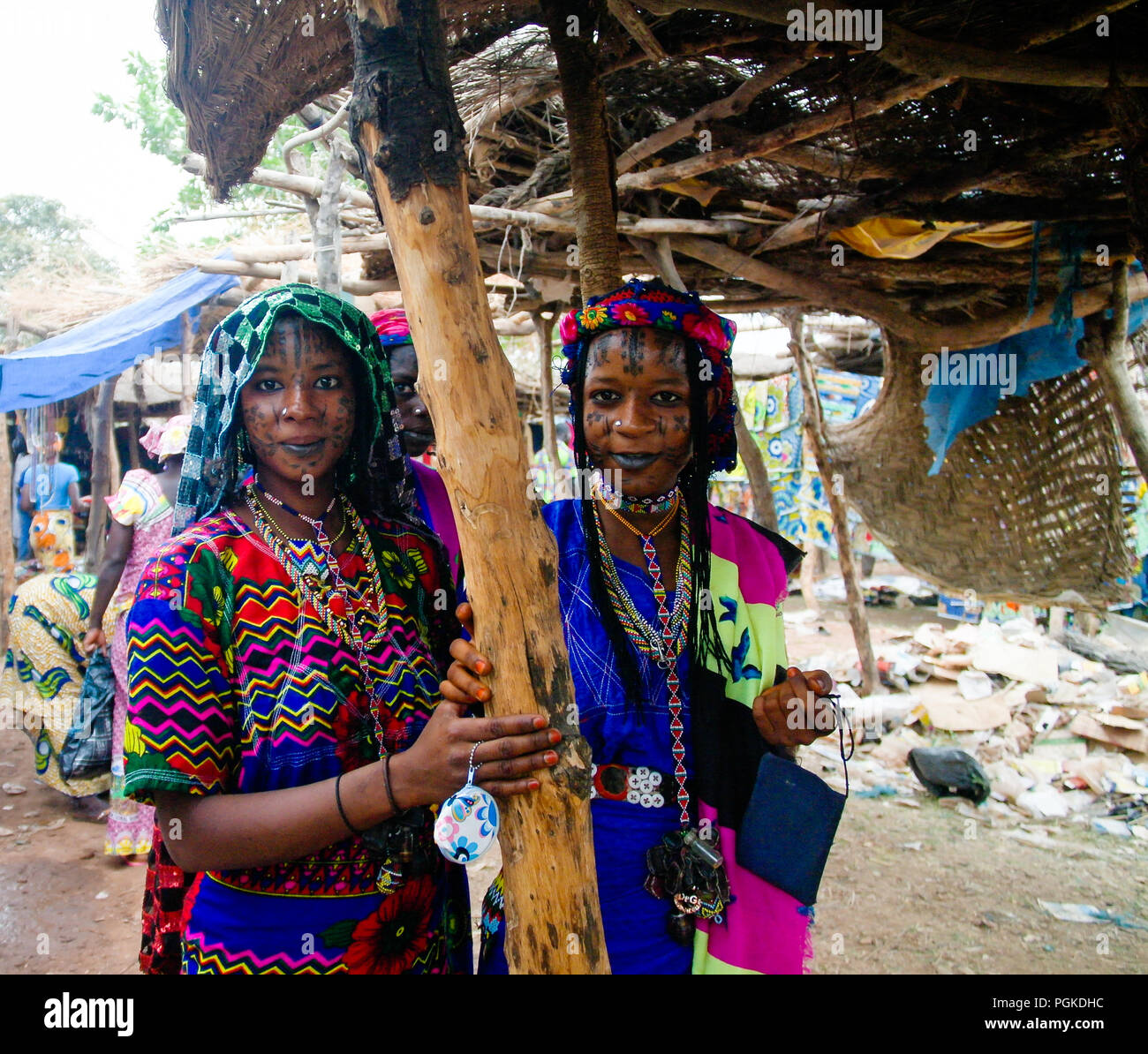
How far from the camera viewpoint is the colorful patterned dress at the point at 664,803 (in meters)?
1.70

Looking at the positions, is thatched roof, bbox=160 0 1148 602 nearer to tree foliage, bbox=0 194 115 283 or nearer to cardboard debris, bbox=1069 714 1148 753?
cardboard debris, bbox=1069 714 1148 753

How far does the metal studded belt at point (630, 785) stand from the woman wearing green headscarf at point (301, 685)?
0.36 m

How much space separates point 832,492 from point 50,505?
369 inches

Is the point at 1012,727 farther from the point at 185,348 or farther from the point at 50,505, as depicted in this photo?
the point at 50,505

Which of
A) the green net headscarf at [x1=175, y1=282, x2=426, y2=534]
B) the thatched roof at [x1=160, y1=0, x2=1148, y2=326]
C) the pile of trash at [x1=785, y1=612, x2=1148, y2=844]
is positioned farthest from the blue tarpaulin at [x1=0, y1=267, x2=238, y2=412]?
the pile of trash at [x1=785, y1=612, x2=1148, y2=844]

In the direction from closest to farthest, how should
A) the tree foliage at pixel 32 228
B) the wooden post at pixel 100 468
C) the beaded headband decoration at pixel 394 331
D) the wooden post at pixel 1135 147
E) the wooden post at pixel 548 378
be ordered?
the wooden post at pixel 1135 147, the beaded headband decoration at pixel 394 331, the wooden post at pixel 548 378, the wooden post at pixel 100 468, the tree foliage at pixel 32 228

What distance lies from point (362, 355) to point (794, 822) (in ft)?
4.21

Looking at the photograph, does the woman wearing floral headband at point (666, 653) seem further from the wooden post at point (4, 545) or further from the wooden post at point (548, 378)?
the wooden post at point (4, 545)

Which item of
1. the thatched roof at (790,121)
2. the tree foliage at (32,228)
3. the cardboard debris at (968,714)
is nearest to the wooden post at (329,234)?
the thatched roof at (790,121)

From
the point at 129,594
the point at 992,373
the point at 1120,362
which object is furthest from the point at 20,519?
the point at 1120,362

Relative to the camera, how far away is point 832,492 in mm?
5996

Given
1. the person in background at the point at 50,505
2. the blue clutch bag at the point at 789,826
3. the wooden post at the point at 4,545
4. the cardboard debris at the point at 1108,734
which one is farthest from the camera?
the person in background at the point at 50,505
